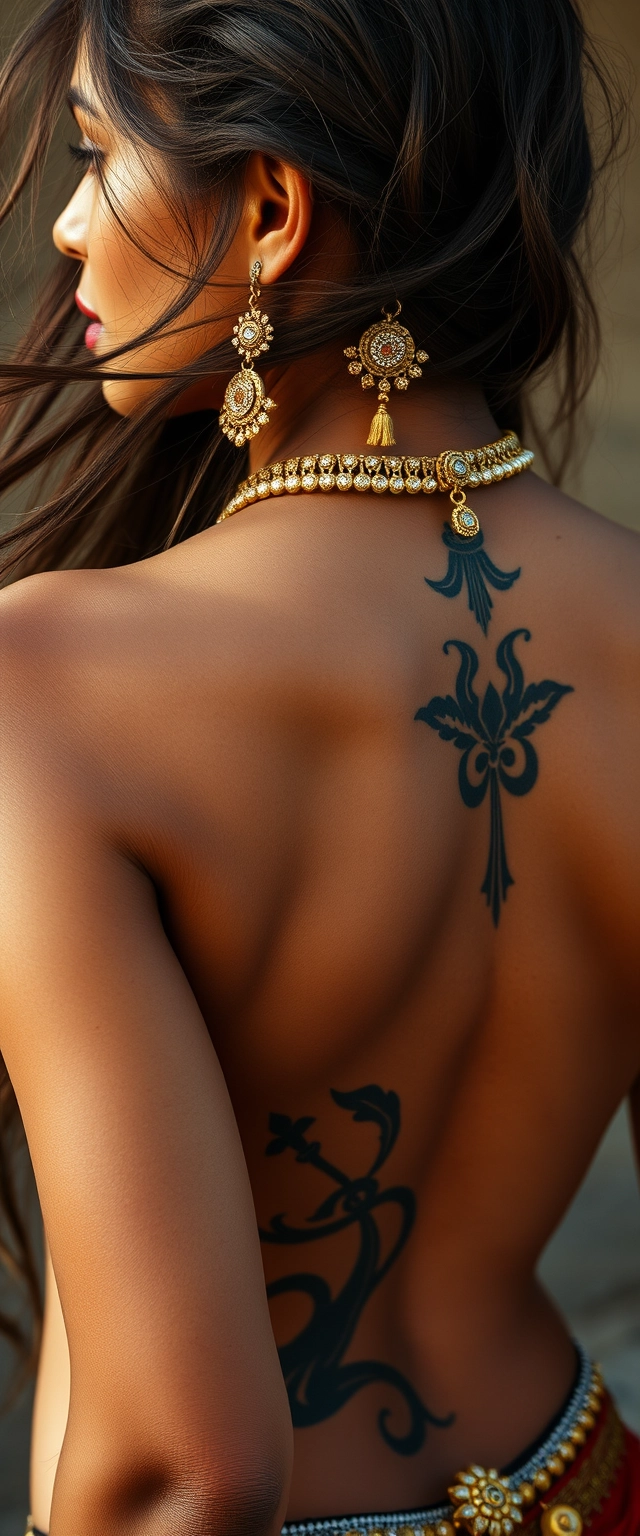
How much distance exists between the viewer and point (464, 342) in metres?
1.10

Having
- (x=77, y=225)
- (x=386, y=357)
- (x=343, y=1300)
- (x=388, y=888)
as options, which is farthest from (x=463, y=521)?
(x=343, y=1300)

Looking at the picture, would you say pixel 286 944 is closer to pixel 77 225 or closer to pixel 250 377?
pixel 250 377

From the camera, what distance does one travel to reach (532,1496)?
42.3 inches

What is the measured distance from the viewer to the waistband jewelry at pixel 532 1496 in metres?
1.00

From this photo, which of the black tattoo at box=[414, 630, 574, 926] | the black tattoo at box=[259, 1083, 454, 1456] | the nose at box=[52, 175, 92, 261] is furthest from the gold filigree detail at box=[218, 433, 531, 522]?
the black tattoo at box=[259, 1083, 454, 1456]

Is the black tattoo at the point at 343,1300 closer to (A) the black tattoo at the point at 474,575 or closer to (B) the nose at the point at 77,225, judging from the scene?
(A) the black tattoo at the point at 474,575

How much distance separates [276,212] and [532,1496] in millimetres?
1027

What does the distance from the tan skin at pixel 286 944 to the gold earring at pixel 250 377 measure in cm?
3

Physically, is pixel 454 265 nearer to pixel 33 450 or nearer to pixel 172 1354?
pixel 33 450

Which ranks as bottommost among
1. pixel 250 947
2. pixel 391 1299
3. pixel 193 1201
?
pixel 391 1299

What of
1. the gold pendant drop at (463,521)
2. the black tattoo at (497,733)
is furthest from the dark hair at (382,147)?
the black tattoo at (497,733)

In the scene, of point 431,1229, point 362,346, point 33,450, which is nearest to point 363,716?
point 362,346

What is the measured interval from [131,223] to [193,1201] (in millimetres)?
749

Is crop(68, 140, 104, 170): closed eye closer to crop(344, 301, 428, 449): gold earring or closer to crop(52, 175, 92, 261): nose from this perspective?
crop(52, 175, 92, 261): nose
